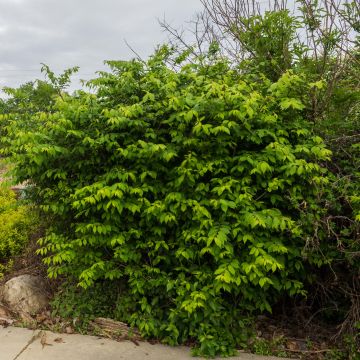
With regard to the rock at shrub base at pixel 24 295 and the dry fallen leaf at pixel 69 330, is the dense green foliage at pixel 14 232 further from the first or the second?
the dry fallen leaf at pixel 69 330

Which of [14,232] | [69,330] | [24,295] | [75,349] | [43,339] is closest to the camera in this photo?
[75,349]

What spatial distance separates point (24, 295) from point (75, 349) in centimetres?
106

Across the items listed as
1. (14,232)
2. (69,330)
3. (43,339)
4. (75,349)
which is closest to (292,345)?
(75,349)

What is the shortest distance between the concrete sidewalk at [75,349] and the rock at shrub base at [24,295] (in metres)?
0.42

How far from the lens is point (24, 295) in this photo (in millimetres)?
4398

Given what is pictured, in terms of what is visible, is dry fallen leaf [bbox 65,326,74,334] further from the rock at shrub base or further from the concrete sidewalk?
the rock at shrub base

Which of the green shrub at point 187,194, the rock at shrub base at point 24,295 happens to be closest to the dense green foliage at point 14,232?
the rock at shrub base at point 24,295

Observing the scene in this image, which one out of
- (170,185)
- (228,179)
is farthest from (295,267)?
(170,185)

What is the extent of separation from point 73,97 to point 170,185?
1529 millimetres

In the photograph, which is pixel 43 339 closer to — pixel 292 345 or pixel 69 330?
pixel 69 330

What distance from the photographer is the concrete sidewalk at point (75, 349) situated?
3.52 metres

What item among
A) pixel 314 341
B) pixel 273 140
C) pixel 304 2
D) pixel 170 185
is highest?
pixel 304 2

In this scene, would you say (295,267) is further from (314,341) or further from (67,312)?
(67,312)

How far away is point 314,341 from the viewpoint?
387 cm
